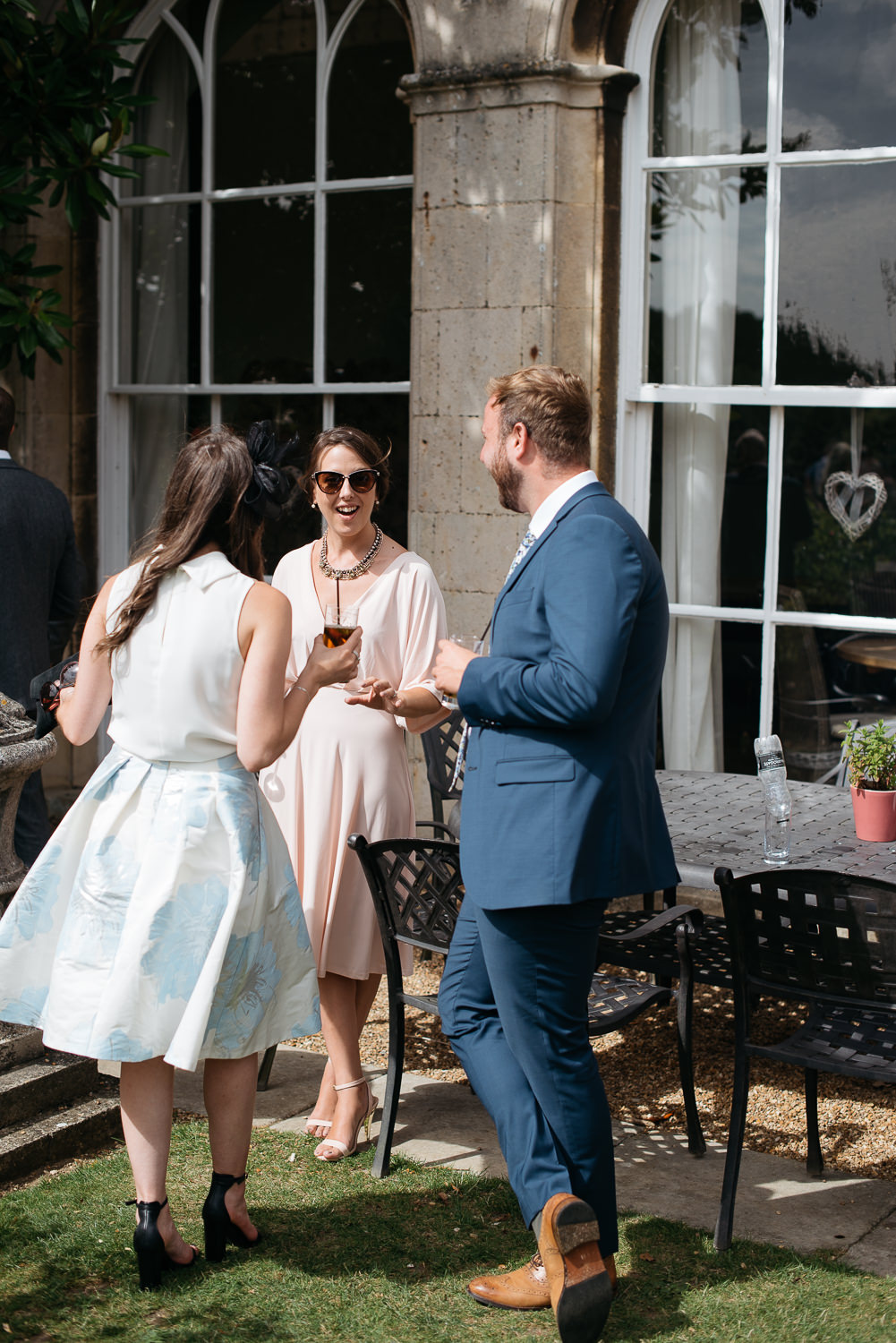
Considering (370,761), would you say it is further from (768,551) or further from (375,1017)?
(768,551)

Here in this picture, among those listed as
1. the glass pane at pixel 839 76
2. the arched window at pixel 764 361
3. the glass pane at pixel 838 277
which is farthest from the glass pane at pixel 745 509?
the glass pane at pixel 839 76

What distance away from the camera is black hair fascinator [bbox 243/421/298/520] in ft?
10.5

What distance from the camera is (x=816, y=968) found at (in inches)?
130

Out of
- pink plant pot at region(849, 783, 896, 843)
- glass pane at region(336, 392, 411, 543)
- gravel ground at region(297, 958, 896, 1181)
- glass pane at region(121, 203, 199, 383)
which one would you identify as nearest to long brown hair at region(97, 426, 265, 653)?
pink plant pot at region(849, 783, 896, 843)

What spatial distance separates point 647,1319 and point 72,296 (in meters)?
6.07

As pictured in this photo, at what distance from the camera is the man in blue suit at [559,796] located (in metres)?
2.81

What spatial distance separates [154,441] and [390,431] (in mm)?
1544

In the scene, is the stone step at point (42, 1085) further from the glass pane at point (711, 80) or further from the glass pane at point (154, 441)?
the glass pane at point (711, 80)

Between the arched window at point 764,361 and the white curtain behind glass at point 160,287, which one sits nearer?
the arched window at point 764,361

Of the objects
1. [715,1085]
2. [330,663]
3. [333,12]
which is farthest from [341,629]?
[333,12]

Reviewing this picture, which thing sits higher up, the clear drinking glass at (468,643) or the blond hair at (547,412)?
the blond hair at (547,412)

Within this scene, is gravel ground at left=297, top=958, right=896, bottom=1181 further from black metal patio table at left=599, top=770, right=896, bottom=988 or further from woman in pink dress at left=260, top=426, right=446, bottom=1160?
woman in pink dress at left=260, top=426, right=446, bottom=1160

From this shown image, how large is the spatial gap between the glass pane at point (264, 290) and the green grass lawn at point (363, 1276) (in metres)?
4.34

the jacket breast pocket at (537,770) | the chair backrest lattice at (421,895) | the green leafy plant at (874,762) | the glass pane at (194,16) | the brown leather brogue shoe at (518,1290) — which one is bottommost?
the brown leather brogue shoe at (518,1290)
